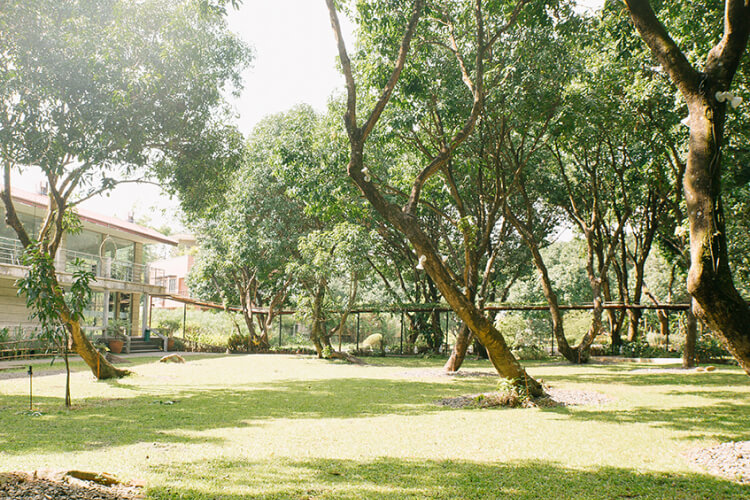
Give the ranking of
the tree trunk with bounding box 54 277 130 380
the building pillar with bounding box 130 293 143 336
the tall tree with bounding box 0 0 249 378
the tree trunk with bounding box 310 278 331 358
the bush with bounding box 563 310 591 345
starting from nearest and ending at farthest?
1. the tall tree with bounding box 0 0 249 378
2. the tree trunk with bounding box 54 277 130 380
3. the tree trunk with bounding box 310 278 331 358
4. the building pillar with bounding box 130 293 143 336
5. the bush with bounding box 563 310 591 345

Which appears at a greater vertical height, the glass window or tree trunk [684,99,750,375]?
the glass window

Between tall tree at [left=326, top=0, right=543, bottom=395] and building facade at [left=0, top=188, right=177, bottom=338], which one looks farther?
building facade at [left=0, top=188, right=177, bottom=338]

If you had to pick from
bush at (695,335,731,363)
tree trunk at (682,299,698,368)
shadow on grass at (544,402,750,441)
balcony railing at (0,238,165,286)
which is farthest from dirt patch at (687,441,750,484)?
balcony railing at (0,238,165,286)

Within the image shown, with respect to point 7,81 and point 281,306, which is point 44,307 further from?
point 281,306

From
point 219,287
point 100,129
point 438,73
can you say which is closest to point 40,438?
point 100,129

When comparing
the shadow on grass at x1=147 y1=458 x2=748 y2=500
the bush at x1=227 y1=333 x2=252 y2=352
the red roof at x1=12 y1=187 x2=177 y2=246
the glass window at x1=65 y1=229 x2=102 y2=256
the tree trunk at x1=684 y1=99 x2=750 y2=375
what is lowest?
the bush at x1=227 y1=333 x2=252 y2=352

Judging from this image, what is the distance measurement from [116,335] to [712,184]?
2146 cm

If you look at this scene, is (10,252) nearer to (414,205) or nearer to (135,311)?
(135,311)

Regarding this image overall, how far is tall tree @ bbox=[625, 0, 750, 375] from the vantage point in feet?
13.3

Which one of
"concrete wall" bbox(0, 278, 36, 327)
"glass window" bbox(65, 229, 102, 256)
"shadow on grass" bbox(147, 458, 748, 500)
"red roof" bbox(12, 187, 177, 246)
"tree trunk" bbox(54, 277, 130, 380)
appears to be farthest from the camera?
"glass window" bbox(65, 229, 102, 256)

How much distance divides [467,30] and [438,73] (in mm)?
1053

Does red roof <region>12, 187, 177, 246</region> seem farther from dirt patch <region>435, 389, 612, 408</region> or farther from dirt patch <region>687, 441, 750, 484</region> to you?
dirt patch <region>687, 441, 750, 484</region>

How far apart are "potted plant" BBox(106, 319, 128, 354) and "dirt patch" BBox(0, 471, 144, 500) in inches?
709

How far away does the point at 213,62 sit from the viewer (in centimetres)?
1087
